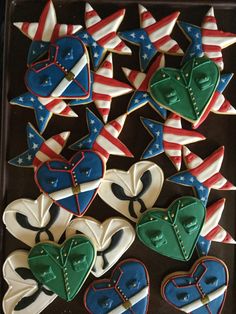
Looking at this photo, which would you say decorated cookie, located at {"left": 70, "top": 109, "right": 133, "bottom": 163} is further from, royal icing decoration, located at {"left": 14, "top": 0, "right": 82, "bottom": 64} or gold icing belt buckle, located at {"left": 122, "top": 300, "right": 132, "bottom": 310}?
gold icing belt buckle, located at {"left": 122, "top": 300, "right": 132, "bottom": 310}

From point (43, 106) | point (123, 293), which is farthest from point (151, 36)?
point (123, 293)

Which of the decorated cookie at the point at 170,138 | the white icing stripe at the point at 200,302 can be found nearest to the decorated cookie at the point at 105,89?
the decorated cookie at the point at 170,138

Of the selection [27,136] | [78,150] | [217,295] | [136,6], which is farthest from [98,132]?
[217,295]

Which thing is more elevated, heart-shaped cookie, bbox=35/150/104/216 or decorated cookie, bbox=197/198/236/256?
heart-shaped cookie, bbox=35/150/104/216

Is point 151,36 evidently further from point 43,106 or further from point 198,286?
point 198,286

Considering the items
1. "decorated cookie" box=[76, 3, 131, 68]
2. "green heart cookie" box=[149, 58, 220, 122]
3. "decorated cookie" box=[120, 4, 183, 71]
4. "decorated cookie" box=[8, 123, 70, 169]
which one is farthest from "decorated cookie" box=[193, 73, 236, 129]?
"decorated cookie" box=[8, 123, 70, 169]

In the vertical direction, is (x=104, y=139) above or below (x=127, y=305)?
above
